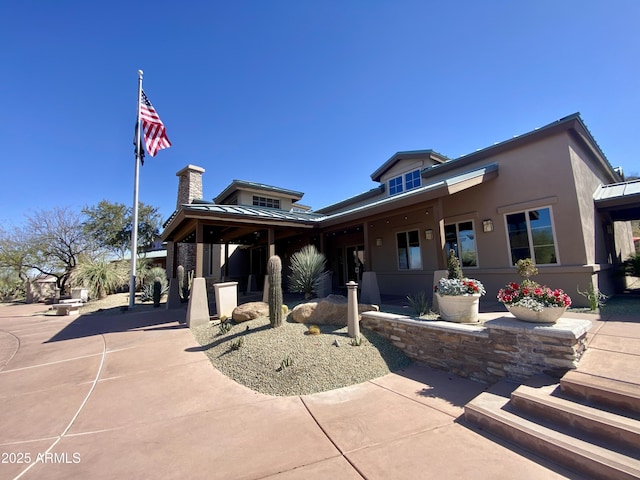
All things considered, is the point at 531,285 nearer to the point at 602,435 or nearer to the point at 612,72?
the point at 602,435

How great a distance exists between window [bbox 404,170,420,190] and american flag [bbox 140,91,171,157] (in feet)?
35.2

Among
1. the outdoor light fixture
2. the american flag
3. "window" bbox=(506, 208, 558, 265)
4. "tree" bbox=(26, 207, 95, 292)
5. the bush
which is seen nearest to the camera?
"window" bbox=(506, 208, 558, 265)

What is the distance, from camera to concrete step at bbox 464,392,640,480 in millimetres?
2102

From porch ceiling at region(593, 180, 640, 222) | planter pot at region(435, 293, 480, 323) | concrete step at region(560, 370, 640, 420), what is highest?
porch ceiling at region(593, 180, 640, 222)

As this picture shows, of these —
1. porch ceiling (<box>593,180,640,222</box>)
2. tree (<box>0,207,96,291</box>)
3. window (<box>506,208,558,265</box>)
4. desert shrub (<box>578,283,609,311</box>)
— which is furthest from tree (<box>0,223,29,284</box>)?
porch ceiling (<box>593,180,640,222</box>)

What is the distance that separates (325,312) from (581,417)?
475 centimetres

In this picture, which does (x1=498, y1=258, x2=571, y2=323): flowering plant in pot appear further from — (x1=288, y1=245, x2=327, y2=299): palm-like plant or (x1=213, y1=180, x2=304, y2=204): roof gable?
(x1=213, y1=180, x2=304, y2=204): roof gable

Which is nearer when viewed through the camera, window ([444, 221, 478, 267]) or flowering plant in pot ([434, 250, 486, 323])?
flowering plant in pot ([434, 250, 486, 323])

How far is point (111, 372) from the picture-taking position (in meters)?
4.89

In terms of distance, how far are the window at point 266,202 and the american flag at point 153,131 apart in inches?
223

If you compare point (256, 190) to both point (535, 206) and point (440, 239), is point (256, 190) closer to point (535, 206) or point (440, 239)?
point (440, 239)

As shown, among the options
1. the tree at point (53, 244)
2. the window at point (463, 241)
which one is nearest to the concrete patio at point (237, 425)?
the window at point (463, 241)

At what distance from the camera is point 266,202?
54.1ft

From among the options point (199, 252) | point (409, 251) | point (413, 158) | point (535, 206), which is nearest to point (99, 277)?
point (199, 252)
